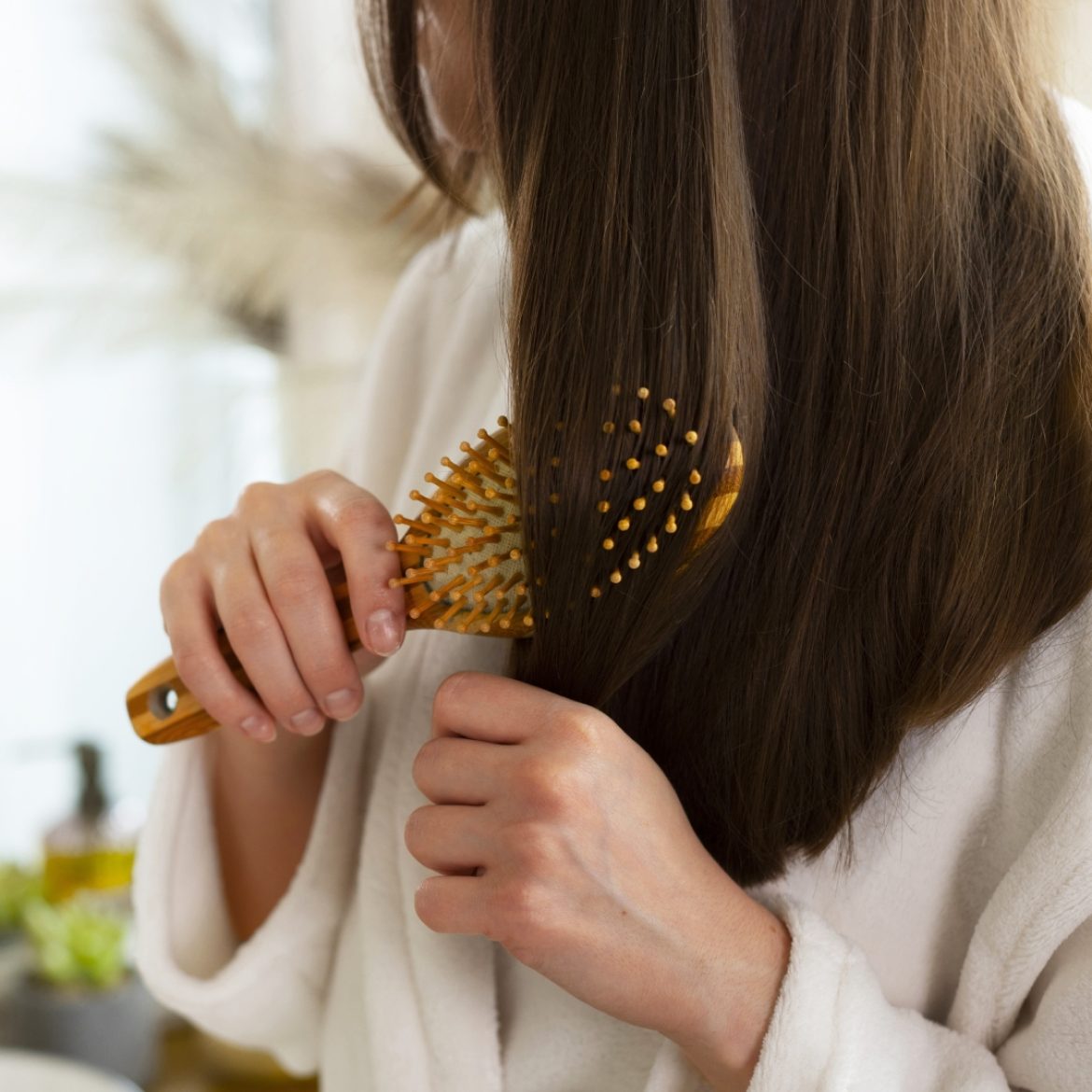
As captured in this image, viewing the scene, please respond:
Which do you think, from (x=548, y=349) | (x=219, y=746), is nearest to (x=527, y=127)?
(x=548, y=349)

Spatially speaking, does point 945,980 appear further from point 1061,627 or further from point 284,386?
point 284,386

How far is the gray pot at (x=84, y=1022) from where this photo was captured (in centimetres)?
86

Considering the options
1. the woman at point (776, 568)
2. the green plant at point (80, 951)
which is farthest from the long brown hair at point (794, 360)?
the green plant at point (80, 951)

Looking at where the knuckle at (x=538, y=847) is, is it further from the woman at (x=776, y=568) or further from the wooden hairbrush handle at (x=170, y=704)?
the wooden hairbrush handle at (x=170, y=704)

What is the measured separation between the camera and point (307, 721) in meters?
0.45

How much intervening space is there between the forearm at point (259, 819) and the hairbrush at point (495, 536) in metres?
0.17

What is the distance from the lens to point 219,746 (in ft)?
1.92

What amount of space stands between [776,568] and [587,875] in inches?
5.3

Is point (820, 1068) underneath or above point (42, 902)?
above

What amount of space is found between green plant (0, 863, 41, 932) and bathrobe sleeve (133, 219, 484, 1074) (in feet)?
1.41

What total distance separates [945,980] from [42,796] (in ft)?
3.30

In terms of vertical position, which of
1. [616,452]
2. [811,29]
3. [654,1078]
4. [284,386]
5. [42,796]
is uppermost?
[811,29]

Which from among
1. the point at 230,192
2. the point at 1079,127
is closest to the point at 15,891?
the point at 230,192

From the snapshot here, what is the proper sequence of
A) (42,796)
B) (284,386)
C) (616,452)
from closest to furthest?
(616,452) < (284,386) < (42,796)
